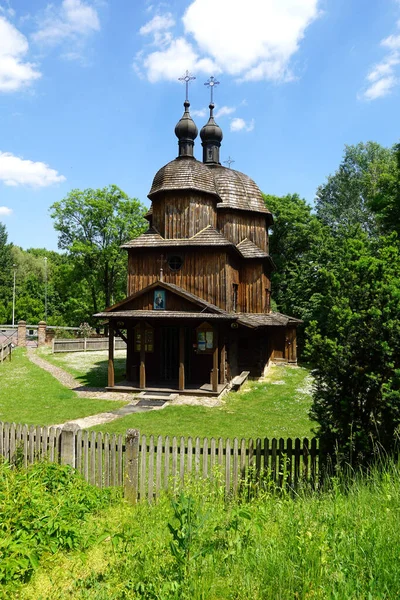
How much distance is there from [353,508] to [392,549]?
1161 millimetres

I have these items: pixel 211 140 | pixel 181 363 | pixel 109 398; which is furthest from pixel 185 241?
pixel 211 140

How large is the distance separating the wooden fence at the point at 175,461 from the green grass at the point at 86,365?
13.1 metres

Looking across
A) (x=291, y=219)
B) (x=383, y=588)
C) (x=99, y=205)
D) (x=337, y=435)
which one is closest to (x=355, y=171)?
(x=291, y=219)

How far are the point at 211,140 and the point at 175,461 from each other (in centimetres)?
2777

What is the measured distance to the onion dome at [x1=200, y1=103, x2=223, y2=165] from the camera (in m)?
30.2

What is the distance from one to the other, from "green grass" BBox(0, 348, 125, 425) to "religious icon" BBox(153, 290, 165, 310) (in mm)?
4991

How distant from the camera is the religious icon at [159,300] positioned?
63.0 feet

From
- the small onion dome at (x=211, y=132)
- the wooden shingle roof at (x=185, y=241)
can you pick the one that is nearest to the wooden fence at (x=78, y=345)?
the wooden shingle roof at (x=185, y=241)

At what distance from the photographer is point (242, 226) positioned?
27.7 meters

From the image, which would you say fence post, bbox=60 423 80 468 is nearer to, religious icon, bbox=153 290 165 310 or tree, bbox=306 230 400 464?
tree, bbox=306 230 400 464

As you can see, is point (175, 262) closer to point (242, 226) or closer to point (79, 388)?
point (79, 388)

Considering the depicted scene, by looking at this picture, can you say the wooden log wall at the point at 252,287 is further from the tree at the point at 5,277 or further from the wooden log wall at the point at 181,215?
the tree at the point at 5,277

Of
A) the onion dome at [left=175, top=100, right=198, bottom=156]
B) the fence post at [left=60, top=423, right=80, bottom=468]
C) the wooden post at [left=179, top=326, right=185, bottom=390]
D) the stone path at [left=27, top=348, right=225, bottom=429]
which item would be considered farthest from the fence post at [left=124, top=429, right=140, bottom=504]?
the onion dome at [left=175, top=100, right=198, bottom=156]

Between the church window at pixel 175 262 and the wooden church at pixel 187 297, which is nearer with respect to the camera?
the wooden church at pixel 187 297
